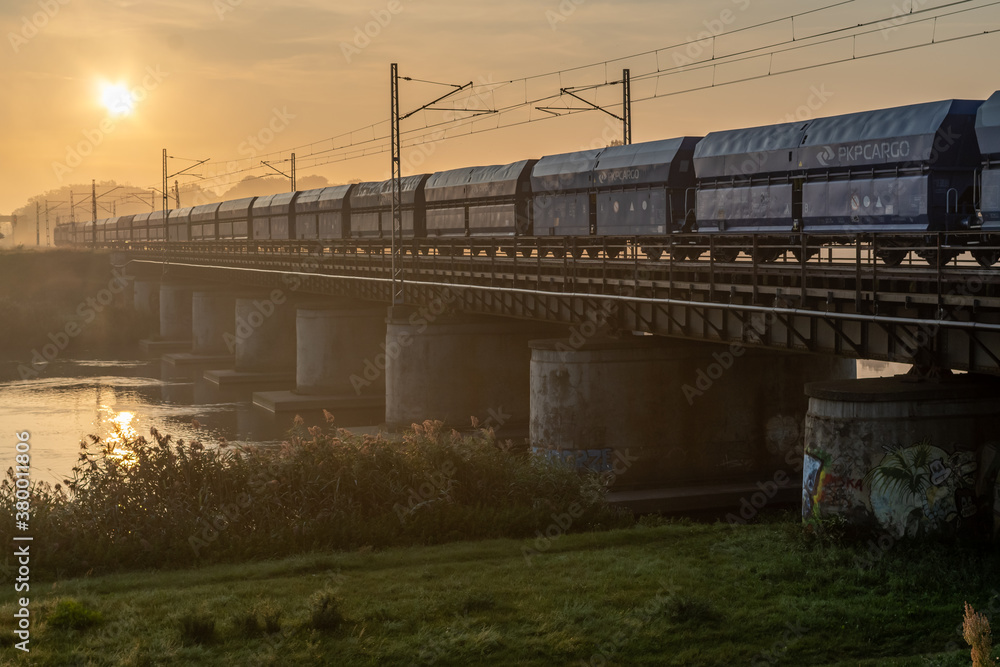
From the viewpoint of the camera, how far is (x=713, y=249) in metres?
25.6

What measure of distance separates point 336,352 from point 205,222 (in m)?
50.4

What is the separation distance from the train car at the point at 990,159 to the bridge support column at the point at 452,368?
20.8 m

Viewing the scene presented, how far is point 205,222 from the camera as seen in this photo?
97188 millimetres

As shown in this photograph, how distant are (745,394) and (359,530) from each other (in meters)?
15.1

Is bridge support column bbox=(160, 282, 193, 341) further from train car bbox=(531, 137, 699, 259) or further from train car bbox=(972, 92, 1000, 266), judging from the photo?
train car bbox=(972, 92, 1000, 266)

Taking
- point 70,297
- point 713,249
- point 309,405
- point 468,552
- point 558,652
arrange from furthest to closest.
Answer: point 70,297
point 309,405
point 713,249
point 468,552
point 558,652

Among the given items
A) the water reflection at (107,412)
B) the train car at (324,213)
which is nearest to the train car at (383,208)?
the train car at (324,213)

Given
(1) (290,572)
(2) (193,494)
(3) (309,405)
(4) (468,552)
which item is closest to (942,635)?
(4) (468,552)

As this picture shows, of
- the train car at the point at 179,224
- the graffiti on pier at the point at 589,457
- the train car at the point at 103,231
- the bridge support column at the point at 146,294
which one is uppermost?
the train car at the point at 103,231

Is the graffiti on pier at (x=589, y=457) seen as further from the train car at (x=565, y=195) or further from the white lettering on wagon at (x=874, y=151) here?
the white lettering on wagon at (x=874, y=151)

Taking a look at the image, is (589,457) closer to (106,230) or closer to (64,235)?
(106,230)

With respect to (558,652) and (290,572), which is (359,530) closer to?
(290,572)

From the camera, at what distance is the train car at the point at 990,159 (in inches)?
908

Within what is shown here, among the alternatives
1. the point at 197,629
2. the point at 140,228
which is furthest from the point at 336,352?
the point at 140,228
